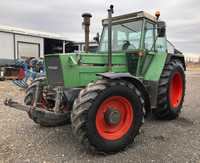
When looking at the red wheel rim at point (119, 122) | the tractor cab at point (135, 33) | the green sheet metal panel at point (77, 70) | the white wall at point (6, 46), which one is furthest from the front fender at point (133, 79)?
the white wall at point (6, 46)

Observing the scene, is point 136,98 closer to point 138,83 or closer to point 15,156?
point 138,83

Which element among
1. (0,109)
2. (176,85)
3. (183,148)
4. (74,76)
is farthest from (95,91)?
(0,109)

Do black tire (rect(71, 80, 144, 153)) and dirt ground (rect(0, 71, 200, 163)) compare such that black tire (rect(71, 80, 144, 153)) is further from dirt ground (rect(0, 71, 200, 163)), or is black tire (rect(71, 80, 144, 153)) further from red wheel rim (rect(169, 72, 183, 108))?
red wheel rim (rect(169, 72, 183, 108))

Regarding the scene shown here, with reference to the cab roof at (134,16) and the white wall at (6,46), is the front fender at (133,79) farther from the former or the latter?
the white wall at (6,46)

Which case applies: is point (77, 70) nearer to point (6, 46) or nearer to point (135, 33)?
point (135, 33)

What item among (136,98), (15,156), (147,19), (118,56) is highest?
(147,19)

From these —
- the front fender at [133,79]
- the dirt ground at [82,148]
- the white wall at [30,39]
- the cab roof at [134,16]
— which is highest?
the white wall at [30,39]

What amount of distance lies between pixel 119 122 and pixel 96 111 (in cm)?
62

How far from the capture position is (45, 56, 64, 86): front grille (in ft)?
14.6

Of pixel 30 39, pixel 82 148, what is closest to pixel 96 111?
pixel 82 148

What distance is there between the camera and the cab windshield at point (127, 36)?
5.29 metres

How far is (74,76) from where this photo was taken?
4.42m

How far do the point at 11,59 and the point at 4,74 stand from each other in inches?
100

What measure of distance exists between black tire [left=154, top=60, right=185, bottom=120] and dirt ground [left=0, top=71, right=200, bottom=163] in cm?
19
